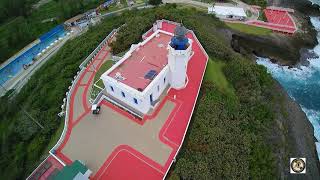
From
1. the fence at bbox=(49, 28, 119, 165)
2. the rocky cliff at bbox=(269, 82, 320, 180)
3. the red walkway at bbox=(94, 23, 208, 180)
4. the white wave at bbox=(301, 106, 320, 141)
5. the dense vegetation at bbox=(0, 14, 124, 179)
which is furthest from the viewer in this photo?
the white wave at bbox=(301, 106, 320, 141)

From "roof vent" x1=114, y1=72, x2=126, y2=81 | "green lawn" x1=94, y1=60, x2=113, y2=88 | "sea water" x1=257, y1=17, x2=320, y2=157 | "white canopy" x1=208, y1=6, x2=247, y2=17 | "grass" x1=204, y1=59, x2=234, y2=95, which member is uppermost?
"white canopy" x1=208, y1=6, x2=247, y2=17

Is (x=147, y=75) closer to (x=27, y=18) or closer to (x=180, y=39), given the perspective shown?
(x=180, y=39)

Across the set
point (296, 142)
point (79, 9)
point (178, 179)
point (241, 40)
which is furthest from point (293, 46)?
point (79, 9)

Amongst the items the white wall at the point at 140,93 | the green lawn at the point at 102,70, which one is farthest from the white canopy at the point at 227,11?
the white wall at the point at 140,93

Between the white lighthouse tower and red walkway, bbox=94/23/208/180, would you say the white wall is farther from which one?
red walkway, bbox=94/23/208/180

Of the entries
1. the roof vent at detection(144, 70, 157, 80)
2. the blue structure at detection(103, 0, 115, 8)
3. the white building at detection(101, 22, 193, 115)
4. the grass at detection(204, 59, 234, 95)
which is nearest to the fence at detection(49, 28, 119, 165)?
the white building at detection(101, 22, 193, 115)

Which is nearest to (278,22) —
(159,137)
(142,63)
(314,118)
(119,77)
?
(314,118)

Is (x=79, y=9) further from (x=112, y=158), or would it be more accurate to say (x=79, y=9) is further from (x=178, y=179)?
(x=178, y=179)
